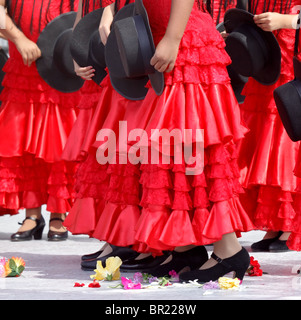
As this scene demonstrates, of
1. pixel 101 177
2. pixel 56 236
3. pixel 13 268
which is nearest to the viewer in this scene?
pixel 13 268

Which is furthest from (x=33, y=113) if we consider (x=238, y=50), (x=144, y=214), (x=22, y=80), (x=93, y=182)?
(x=144, y=214)

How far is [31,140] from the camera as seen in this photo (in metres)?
4.46

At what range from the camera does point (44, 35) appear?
4297 mm

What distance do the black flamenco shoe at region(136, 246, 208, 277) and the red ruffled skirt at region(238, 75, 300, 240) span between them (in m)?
0.79

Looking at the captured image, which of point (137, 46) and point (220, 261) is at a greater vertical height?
point (137, 46)

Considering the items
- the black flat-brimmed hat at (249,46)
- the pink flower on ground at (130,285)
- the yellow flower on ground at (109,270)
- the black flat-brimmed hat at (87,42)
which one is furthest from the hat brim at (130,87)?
the pink flower on ground at (130,285)

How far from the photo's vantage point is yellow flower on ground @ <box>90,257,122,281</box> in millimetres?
3039

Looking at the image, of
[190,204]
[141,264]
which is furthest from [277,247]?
[190,204]

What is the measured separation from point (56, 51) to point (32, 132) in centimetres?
50

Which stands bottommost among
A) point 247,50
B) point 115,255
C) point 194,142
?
point 115,255

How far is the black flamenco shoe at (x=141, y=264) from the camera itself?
3287 millimetres

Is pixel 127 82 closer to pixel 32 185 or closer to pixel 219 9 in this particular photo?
pixel 219 9

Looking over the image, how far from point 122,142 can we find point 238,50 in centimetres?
75

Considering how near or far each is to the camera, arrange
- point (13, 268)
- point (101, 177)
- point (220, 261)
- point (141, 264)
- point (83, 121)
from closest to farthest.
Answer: point (220, 261), point (13, 268), point (141, 264), point (101, 177), point (83, 121)
